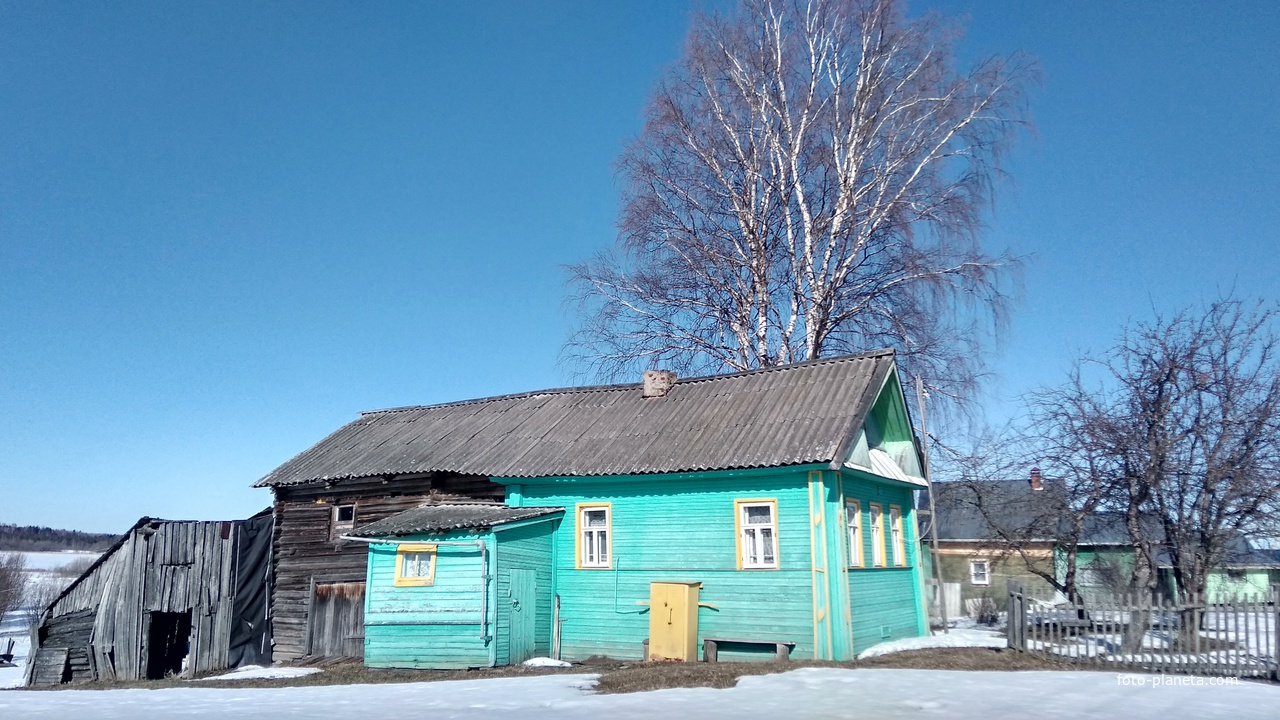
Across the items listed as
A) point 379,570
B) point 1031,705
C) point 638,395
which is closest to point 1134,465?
point 1031,705

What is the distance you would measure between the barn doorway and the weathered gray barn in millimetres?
25

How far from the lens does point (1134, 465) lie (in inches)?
658

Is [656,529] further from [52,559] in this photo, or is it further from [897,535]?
[52,559]

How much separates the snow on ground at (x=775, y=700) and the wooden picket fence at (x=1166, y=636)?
60 cm

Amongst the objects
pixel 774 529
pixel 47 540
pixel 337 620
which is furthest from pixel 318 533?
pixel 47 540

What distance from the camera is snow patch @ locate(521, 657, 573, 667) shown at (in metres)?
16.0

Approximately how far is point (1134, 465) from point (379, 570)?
14252 millimetres

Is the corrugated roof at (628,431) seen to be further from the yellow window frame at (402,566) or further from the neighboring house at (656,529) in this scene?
the yellow window frame at (402,566)

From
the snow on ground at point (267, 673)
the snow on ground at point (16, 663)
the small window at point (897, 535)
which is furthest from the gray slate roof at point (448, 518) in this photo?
the small window at point (897, 535)

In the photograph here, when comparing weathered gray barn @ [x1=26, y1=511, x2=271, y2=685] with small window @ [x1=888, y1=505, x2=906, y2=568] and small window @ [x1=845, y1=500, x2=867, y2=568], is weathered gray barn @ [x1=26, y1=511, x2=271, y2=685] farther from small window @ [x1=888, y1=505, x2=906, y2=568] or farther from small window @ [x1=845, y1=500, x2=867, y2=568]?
small window @ [x1=888, y1=505, x2=906, y2=568]

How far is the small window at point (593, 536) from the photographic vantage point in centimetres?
1756

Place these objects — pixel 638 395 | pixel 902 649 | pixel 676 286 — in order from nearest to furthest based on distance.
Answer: pixel 902 649 < pixel 638 395 < pixel 676 286

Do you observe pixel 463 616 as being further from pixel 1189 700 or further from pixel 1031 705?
pixel 1189 700

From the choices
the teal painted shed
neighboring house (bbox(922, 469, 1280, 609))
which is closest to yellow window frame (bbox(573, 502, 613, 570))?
the teal painted shed
